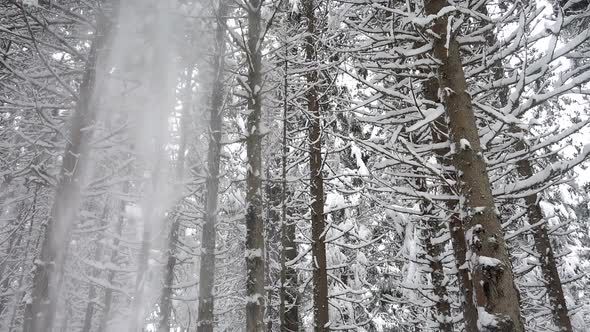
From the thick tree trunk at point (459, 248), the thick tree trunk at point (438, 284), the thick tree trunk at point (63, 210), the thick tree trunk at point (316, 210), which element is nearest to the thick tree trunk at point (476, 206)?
the thick tree trunk at point (459, 248)

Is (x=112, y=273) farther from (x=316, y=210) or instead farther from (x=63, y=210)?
(x=316, y=210)

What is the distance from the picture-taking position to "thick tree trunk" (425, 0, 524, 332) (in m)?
3.25

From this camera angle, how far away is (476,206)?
3652 mm

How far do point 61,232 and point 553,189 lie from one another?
14.6 m

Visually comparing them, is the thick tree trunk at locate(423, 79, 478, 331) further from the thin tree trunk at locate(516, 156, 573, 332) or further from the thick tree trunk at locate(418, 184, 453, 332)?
the thin tree trunk at locate(516, 156, 573, 332)

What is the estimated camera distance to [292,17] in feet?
32.1

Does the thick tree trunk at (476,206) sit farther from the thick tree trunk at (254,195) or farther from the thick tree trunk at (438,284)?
the thick tree trunk at (438,284)

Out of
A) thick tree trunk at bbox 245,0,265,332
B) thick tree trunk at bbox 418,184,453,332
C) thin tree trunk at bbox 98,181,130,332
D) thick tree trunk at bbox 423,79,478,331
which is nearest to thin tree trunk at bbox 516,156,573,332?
thick tree trunk at bbox 418,184,453,332

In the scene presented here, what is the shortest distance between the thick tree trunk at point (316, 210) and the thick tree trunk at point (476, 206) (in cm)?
320

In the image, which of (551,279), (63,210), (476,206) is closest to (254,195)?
(476,206)

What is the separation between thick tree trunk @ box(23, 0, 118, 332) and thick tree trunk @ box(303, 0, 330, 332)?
463cm

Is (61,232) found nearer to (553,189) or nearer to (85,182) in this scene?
(85,182)

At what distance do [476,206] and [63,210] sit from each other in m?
7.72

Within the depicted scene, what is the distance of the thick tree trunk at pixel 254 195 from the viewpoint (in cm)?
493
